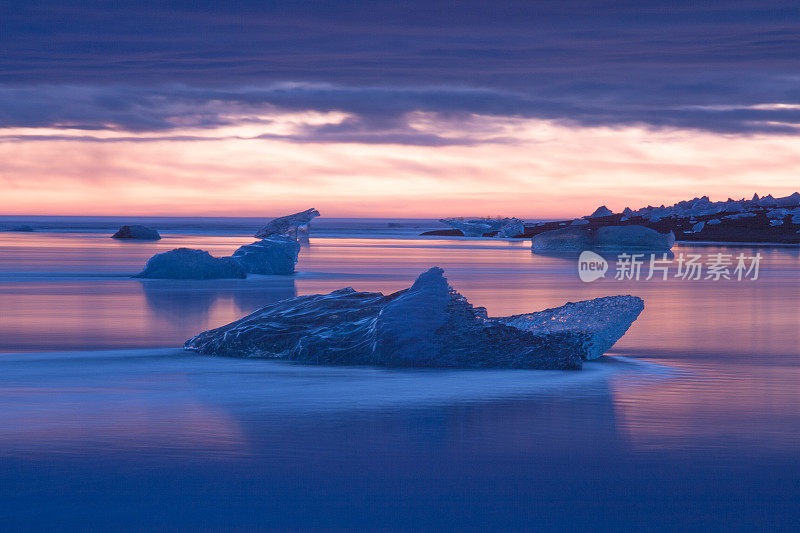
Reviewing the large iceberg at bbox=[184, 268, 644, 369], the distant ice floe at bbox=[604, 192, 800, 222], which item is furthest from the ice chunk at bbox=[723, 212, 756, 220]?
the large iceberg at bbox=[184, 268, 644, 369]

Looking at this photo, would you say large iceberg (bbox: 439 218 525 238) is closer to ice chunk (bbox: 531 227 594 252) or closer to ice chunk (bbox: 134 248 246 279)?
ice chunk (bbox: 531 227 594 252)

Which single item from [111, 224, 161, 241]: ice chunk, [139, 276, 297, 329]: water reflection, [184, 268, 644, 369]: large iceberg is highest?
[111, 224, 161, 241]: ice chunk

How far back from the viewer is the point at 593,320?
727 centimetres

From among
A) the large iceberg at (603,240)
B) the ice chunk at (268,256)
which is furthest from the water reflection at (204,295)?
the large iceberg at (603,240)

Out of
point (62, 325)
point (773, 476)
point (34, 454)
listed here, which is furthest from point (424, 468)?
point (62, 325)

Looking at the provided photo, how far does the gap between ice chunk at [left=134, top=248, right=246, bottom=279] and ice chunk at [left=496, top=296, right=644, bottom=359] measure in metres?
10.3

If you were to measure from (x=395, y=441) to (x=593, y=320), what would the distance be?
349cm

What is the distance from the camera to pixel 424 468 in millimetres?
3725

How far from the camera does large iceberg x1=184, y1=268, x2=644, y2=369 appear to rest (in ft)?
21.1

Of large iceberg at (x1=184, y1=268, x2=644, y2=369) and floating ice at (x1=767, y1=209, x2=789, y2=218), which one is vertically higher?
floating ice at (x1=767, y1=209, x2=789, y2=218)

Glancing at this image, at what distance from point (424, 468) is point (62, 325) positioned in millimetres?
6824

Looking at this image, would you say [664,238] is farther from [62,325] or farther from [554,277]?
[62,325]

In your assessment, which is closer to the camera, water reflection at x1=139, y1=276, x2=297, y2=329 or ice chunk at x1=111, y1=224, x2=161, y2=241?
water reflection at x1=139, y1=276, x2=297, y2=329

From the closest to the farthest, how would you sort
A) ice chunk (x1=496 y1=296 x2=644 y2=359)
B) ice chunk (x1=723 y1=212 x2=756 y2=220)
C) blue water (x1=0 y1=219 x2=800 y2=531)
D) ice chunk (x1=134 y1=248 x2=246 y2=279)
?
blue water (x1=0 y1=219 x2=800 y2=531)
ice chunk (x1=496 y1=296 x2=644 y2=359)
ice chunk (x1=134 y1=248 x2=246 y2=279)
ice chunk (x1=723 y1=212 x2=756 y2=220)
